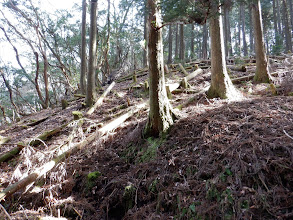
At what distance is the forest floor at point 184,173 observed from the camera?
251 cm

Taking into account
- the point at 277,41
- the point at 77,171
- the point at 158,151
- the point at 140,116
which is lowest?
the point at 77,171

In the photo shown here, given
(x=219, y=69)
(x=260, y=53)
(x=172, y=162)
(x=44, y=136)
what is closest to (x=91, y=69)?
(x=44, y=136)

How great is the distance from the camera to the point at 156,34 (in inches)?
154

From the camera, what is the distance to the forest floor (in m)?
2.51

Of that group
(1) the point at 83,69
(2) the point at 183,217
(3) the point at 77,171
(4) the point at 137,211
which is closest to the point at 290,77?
(2) the point at 183,217

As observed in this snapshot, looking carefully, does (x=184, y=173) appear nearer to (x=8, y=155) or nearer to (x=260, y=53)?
(x=8, y=155)

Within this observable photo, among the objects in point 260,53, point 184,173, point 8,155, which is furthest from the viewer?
point 260,53

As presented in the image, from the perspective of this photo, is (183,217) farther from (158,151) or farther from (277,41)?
(277,41)

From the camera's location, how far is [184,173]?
3240 mm

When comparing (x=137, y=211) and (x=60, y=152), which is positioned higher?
(x=60, y=152)

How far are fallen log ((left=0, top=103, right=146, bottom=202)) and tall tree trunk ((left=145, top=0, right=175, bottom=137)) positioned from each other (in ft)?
4.38

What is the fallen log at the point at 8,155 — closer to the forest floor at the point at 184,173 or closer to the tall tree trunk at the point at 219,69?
the forest floor at the point at 184,173

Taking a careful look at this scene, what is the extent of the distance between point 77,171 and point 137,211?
1869 mm

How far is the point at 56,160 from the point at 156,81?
282 cm
